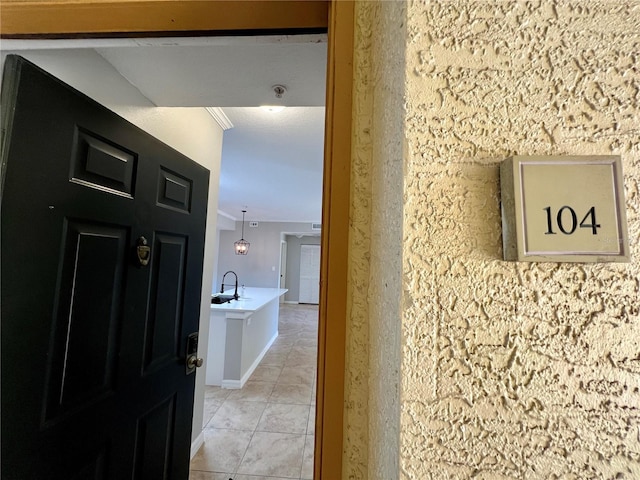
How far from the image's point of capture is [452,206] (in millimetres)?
290

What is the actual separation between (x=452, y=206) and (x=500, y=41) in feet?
0.67

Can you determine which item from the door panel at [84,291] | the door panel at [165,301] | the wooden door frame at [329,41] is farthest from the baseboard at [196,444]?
the wooden door frame at [329,41]

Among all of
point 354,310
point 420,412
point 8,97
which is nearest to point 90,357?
point 8,97

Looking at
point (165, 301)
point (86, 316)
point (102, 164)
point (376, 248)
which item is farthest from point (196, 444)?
point (376, 248)

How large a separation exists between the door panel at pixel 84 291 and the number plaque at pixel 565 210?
0.99m

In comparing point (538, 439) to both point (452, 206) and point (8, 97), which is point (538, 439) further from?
point (8, 97)

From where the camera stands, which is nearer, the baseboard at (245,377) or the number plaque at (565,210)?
the number plaque at (565,210)

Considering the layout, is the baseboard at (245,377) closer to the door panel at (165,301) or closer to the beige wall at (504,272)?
the door panel at (165,301)

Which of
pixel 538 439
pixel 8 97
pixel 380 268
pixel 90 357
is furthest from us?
pixel 90 357

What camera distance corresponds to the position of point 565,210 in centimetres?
27

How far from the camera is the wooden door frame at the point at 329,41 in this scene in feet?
1.38

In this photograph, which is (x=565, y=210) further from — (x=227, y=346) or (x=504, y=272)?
(x=227, y=346)

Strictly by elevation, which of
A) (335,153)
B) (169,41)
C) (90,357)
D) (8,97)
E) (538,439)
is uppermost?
(169,41)

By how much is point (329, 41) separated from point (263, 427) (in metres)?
2.73
